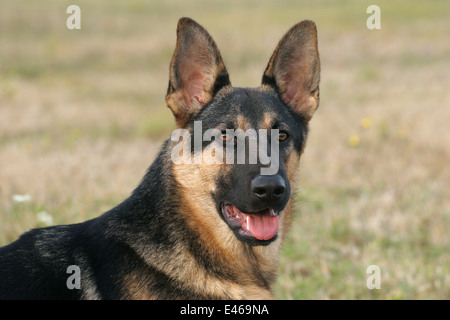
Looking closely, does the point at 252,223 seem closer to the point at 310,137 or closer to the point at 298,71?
the point at 298,71

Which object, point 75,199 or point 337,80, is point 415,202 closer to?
point 75,199

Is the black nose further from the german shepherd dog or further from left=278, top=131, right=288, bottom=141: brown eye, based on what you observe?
left=278, top=131, right=288, bottom=141: brown eye

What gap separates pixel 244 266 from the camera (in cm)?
392

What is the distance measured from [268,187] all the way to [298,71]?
49.6 inches

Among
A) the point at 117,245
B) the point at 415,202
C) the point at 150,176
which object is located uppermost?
the point at 150,176

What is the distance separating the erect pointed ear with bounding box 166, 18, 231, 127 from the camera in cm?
401

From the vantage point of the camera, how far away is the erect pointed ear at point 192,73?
158 inches

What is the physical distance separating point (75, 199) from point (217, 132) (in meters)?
3.86

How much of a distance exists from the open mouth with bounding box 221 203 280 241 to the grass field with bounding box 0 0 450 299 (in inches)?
31.3

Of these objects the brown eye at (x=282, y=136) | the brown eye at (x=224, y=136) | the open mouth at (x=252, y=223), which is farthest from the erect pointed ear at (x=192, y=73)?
the open mouth at (x=252, y=223)

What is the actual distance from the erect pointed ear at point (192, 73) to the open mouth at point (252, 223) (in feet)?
2.53

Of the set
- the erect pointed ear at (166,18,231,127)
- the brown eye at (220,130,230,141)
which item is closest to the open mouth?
the brown eye at (220,130,230,141)
